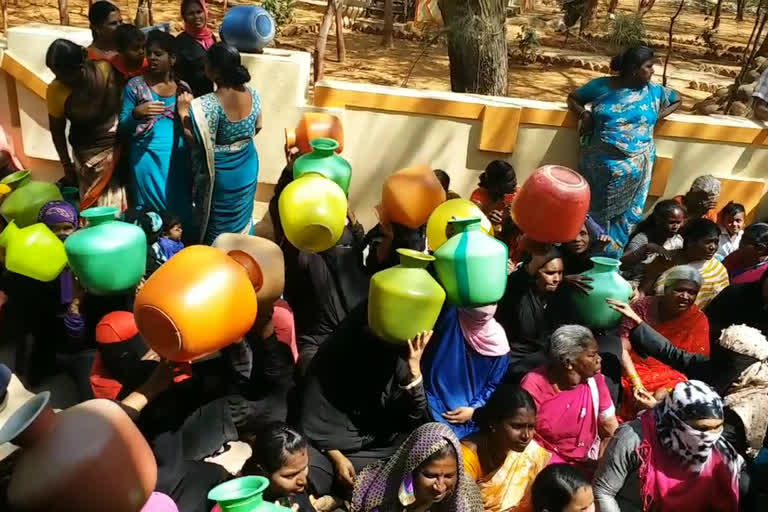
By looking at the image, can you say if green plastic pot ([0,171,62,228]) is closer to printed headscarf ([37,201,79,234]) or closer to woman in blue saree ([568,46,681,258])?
printed headscarf ([37,201,79,234])

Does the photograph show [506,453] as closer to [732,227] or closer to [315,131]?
[315,131]

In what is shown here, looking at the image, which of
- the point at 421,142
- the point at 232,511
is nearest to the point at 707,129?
the point at 421,142

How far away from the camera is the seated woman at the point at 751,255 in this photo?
4.24 metres

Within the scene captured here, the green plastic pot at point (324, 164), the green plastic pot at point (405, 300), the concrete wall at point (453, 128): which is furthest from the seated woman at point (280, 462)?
the concrete wall at point (453, 128)

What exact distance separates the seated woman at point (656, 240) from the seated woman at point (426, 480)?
2.49m

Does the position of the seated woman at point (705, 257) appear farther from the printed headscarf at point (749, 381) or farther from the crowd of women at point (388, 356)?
the printed headscarf at point (749, 381)

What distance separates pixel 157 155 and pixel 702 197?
11.3 ft

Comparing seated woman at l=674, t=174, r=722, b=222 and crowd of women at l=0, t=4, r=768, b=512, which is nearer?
crowd of women at l=0, t=4, r=768, b=512

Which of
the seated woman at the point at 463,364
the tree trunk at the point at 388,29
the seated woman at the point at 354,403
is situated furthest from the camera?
the tree trunk at the point at 388,29

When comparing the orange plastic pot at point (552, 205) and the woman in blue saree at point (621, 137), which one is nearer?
the orange plastic pot at point (552, 205)

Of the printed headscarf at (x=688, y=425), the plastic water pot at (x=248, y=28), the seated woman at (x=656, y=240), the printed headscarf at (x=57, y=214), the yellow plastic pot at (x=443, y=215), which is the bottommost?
the seated woman at (x=656, y=240)

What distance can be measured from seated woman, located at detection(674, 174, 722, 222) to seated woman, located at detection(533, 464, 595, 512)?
2.96 meters

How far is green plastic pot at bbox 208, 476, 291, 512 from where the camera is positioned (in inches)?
75.6

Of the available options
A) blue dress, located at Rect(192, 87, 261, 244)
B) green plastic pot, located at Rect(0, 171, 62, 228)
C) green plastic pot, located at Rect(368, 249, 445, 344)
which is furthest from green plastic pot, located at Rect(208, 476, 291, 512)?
blue dress, located at Rect(192, 87, 261, 244)
